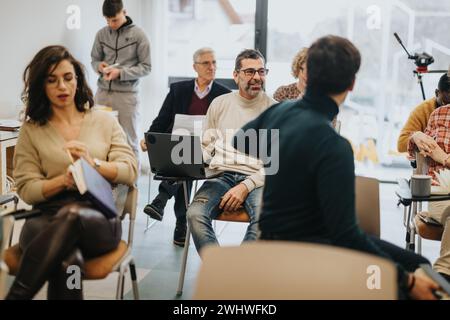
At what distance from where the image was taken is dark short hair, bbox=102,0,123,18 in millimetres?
4672

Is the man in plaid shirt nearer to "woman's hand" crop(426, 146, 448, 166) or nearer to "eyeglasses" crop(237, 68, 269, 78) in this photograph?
"woman's hand" crop(426, 146, 448, 166)

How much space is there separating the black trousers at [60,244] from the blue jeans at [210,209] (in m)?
0.54

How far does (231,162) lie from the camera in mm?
3033

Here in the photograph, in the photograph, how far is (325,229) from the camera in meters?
1.84

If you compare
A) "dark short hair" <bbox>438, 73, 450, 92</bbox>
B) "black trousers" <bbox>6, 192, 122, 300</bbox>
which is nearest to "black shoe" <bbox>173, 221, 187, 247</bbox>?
"black trousers" <bbox>6, 192, 122, 300</bbox>

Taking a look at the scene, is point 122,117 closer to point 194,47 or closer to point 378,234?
point 194,47

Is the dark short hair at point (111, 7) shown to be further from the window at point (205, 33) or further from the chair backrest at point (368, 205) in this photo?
the chair backrest at point (368, 205)

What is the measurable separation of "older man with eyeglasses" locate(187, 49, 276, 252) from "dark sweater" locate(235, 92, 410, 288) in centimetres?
79

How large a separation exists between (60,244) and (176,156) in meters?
0.97

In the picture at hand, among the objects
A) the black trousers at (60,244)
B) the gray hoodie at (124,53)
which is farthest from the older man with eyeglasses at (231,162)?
the gray hoodie at (124,53)

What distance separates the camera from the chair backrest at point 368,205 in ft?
7.51
